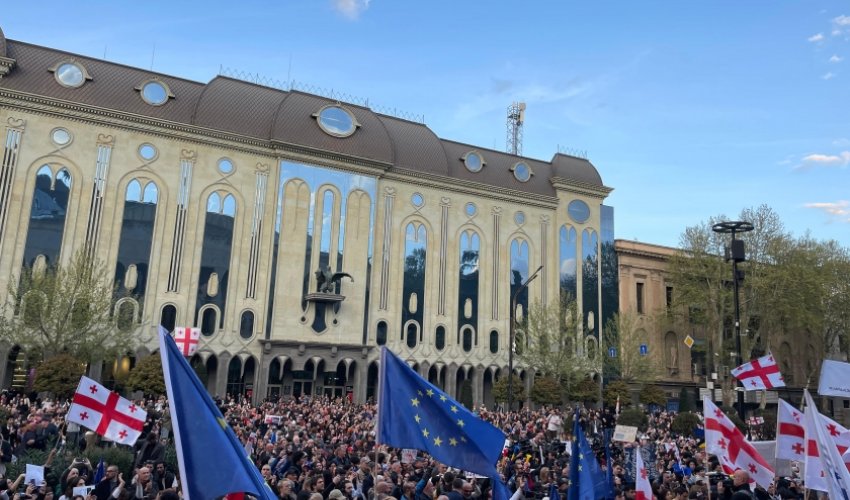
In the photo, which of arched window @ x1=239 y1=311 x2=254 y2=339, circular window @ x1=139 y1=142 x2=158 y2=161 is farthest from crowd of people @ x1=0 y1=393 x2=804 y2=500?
circular window @ x1=139 y1=142 x2=158 y2=161

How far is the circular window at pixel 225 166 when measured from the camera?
43156 mm

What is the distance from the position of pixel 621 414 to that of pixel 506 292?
701 inches

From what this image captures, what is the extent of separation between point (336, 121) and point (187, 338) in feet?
58.9

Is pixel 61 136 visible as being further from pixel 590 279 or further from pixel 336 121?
pixel 590 279

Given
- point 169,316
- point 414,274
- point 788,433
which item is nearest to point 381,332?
point 414,274

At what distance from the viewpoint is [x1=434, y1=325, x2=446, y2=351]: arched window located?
47.5 metres

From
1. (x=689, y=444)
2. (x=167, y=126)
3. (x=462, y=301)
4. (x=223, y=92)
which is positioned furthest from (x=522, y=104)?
(x=689, y=444)

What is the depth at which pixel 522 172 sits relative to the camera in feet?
177

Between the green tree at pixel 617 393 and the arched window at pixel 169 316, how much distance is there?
30788 mm

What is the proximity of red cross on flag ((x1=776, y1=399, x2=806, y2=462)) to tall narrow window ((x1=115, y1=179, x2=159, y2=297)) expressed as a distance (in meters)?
36.0

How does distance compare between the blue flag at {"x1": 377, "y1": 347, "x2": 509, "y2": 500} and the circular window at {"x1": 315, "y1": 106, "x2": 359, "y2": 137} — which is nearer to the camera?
the blue flag at {"x1": 377, "y1": 347, "x2": 509, "y2": 500}

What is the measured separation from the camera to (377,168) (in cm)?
4725

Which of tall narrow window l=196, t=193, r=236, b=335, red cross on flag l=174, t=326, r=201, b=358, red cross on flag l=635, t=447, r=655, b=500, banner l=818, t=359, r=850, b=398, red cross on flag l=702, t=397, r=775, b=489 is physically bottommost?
red cross on flag l=635, t=447, r=655, b=500

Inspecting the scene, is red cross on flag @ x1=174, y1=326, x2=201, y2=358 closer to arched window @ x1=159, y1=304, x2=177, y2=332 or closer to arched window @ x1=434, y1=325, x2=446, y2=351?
arched window @ x1=159, y1=304, x2=177, y2=332
